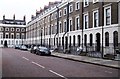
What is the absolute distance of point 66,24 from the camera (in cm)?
4919

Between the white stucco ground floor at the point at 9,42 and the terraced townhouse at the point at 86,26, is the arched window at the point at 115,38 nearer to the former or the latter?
the terraced townhouse at the point at 86,26

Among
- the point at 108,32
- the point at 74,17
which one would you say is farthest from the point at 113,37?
the point at 74,17

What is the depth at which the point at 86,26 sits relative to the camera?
38.9m

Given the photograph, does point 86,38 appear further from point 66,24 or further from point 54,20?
point 54,20

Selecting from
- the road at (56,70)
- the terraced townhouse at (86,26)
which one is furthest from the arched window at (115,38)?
the road at (56,70)

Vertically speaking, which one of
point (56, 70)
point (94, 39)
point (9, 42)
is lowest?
point (56, 70)

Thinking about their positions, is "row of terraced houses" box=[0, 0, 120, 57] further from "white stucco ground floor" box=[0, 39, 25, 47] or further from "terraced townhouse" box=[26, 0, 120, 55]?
"white stucco ground floor" box=[0, 39, 25, 47]

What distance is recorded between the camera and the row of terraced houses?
1171 inches

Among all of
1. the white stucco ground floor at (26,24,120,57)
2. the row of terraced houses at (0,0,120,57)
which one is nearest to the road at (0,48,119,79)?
the white stucco ground floor at (26,24,120,57)

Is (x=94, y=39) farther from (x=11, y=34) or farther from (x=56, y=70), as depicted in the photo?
(x=11, y=34)

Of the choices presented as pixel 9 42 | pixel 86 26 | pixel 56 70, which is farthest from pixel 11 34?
pixel 56 70

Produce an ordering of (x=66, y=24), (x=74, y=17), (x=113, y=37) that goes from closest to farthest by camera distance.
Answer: (x=113, y=37) < (x=74, y=17) < (x=66, y=24)

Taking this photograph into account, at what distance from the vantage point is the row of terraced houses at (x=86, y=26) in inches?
1171

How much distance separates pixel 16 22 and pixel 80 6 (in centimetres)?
8892
